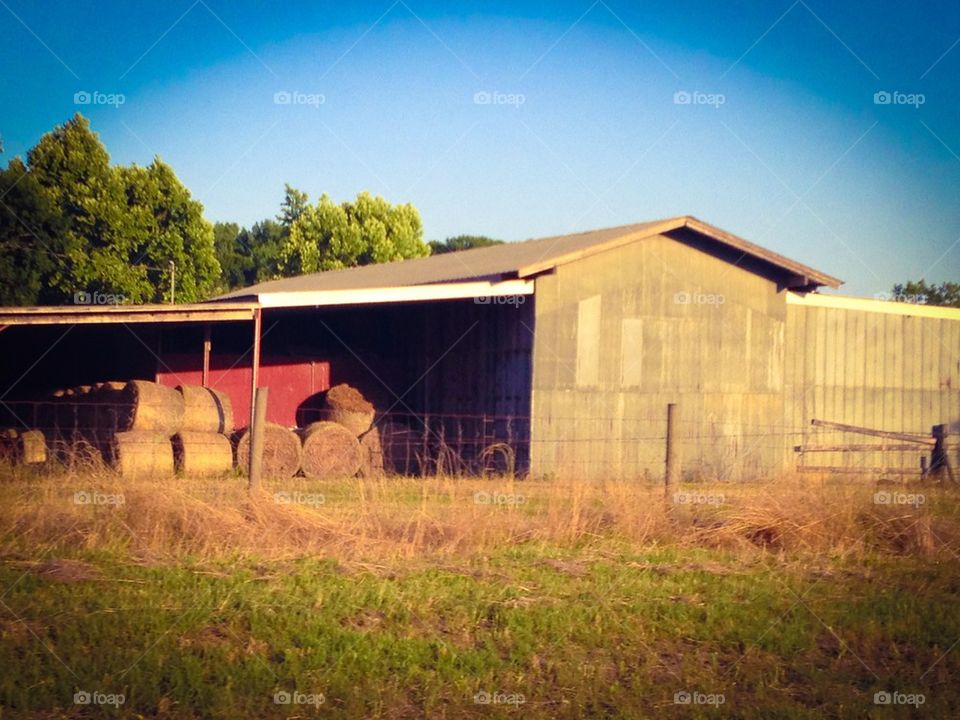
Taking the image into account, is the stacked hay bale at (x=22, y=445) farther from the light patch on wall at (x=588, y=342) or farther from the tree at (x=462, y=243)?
the tree at (x=462, y=243)

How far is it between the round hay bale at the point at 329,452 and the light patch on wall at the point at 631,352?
17.0 ft

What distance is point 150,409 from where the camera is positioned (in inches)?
663

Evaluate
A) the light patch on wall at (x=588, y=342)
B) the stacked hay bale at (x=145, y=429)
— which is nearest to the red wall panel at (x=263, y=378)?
the stacked hay bale at (x=145, y=429)

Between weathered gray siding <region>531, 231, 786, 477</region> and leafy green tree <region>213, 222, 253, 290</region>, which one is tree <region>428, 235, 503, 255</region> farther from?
weathered gray siding <region>531, 231, 786, 477</region>

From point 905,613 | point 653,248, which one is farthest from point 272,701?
point 653,248

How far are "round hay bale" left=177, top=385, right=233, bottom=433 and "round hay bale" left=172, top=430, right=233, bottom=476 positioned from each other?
746 millimetres

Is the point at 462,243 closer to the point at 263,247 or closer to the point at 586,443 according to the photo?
the point at 263,247

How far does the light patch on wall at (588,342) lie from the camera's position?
1903 cm

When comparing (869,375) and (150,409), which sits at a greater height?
(869,375)

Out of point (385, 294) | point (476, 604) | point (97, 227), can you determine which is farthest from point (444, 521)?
point (97, 227)

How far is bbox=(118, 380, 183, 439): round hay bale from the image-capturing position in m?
16.8

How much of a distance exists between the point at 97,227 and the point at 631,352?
3242cm

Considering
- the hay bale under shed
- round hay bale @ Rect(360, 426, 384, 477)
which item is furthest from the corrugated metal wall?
the hay bale under shed

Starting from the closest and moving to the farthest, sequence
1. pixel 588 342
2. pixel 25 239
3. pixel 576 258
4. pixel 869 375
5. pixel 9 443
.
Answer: pixel 9 443
pixel 576 258
pixel 588 342
pixel 869 375
pixel 25 239
